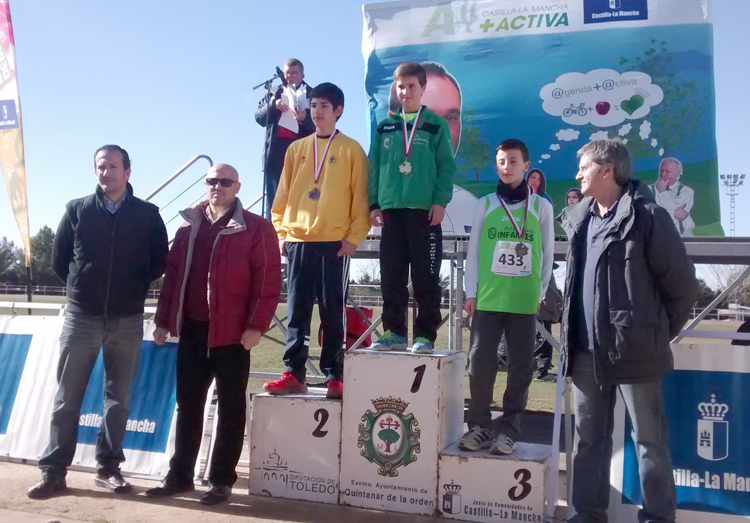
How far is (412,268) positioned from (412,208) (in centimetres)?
37

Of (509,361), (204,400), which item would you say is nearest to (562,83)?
(509,361)

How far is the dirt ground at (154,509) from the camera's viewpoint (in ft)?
11.0

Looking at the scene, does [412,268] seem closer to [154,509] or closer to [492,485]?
[492,485]

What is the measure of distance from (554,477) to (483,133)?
13.6 ft

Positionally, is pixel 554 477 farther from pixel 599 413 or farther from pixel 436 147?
pixel 436 147

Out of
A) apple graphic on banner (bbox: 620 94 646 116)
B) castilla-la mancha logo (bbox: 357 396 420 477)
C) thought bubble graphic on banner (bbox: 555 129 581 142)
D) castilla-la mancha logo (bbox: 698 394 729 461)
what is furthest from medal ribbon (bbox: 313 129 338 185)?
apple graphic on banner (bbox: 620 94 646 116)

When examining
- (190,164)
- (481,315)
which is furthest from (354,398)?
(190,164)

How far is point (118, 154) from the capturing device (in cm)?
403

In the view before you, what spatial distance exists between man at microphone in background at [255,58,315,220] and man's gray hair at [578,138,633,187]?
3129 mm

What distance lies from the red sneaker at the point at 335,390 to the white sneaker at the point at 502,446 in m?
0.96

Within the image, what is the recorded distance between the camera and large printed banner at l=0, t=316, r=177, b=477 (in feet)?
14.0

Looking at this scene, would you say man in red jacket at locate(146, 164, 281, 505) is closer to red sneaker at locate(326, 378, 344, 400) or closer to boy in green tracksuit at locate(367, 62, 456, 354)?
red sneaker at locate(326, 378, 344, 400)

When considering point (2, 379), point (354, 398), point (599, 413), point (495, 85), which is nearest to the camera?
point (599, 413)

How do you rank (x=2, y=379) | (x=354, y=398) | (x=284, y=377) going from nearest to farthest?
(x=354, y=398) < (x=284, y=377) < (x=2, y=379)
